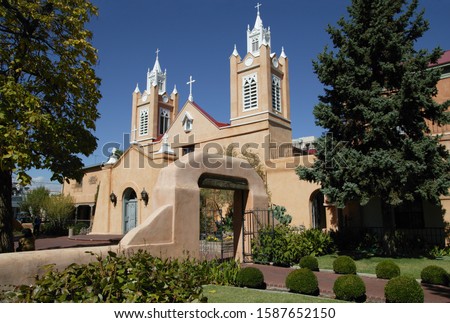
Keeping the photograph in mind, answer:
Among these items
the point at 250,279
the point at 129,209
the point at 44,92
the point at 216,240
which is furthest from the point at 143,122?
the point at 250,279

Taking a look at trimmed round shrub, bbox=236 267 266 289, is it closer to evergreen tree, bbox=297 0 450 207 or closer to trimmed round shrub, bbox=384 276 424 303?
trimmed round shrub, bbox=384 276 424 303

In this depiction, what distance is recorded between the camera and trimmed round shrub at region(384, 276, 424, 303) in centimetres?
701

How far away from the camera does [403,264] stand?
42.0ft

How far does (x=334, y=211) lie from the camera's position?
1905 cm

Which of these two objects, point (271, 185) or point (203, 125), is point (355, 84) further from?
point (203, 125)

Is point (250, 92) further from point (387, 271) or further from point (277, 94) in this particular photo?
point (387, 271)

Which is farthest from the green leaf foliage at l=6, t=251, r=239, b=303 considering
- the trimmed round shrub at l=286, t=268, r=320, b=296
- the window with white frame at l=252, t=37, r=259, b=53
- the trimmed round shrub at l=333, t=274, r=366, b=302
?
the window with white frame at l=252, t=37, r=259, b=53

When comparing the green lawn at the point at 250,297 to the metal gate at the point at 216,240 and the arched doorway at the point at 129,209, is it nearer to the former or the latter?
the metal gate at the point at 216,240

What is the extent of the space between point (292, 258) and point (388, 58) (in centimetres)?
929

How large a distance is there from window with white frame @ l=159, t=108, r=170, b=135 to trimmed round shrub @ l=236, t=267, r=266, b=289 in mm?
36727

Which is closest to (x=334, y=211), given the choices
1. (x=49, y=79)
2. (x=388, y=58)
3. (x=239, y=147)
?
(x=388, y=58)

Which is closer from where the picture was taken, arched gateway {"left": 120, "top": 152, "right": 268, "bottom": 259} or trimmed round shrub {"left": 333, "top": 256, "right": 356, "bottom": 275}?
arched gateway {"left": 120, "top": 152, "right": 268, "bottom": 259}

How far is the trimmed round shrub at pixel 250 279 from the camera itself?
29.2ft

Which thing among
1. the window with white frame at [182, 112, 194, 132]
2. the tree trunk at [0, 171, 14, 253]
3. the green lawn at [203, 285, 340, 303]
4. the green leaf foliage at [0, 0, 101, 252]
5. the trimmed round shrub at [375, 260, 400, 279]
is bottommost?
the green lawn at [203, 285, 340, 303]
